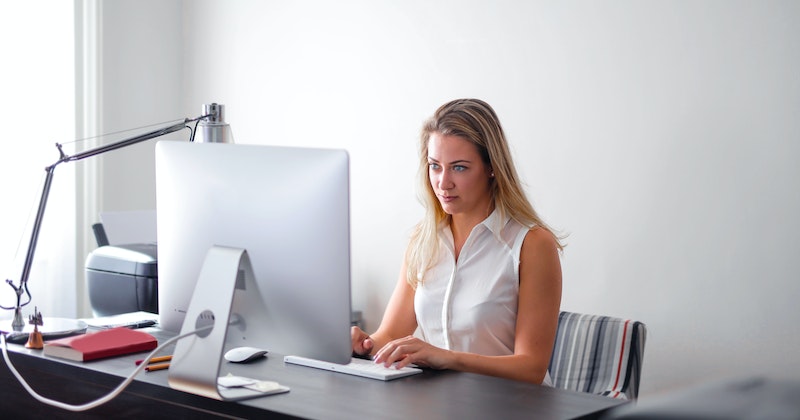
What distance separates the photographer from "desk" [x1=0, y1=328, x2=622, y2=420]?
148 centimetres

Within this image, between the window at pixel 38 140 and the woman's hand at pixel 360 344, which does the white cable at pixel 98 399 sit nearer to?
the woman's hand at pixel 360 344

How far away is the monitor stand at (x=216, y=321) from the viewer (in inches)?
62.6

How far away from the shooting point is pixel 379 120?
3.80 metres

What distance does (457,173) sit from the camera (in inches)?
88.6

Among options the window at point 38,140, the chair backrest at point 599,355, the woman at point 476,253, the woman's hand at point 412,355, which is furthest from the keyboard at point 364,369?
the window at point 38,140

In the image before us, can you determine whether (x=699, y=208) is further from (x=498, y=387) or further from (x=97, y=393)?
(x=97, y=393)

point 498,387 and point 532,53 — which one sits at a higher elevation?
point 532,53

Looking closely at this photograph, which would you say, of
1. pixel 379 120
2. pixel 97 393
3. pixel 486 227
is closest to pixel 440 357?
pixel 486 227

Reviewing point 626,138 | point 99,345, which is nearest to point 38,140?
point 99,345

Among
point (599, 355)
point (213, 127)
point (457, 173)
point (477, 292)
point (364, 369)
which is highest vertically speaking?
point (213, 127)

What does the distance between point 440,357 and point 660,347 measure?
142 centimetres

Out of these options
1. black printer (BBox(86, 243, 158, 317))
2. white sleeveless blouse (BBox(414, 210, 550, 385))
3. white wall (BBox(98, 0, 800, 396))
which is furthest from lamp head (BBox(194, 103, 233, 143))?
white wall (BBox(98, 0, 800, 396))

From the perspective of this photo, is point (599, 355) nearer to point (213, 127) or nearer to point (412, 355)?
point (412, 355)

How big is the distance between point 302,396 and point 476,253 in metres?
0.82
